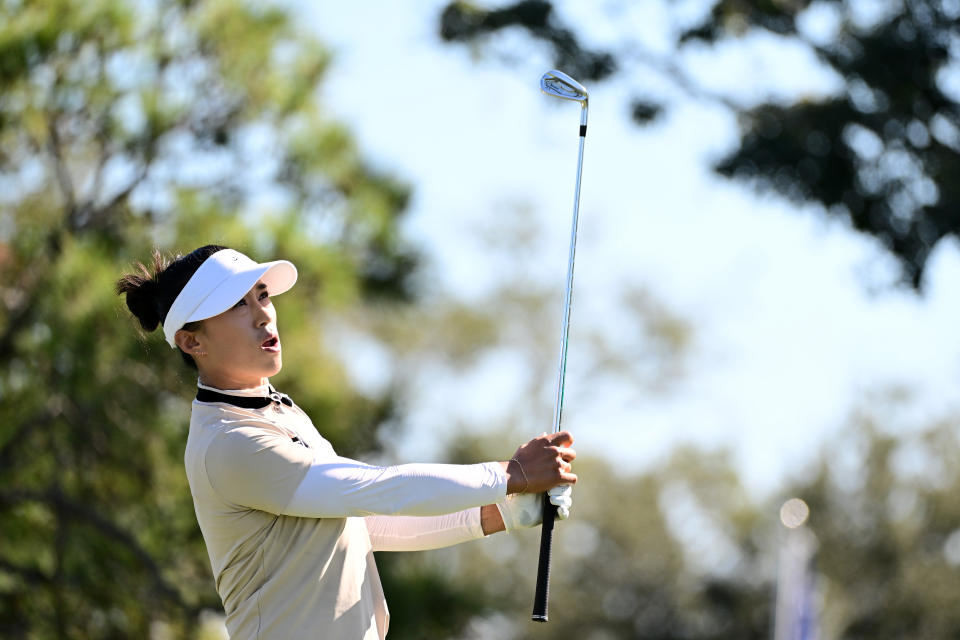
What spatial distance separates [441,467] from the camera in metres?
2.91

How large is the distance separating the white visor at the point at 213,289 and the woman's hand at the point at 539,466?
67 centimetres

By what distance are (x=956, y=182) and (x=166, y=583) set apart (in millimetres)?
5713

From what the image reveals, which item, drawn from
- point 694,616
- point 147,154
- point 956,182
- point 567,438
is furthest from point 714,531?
point 567,438

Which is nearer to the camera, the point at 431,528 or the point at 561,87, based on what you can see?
the point at 431,528

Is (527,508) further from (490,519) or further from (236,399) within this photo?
(236,399)

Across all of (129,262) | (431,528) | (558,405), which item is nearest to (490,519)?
(431,528)

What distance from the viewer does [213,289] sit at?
3.04 m

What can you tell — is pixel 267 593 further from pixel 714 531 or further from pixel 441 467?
pixel 714 531

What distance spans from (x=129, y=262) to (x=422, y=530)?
19.3 ft

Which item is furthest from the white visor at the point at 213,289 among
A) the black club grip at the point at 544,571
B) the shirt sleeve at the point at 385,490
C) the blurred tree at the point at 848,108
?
the blurred tree at the point at 848,108

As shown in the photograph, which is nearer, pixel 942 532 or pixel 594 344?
pixel 942 532

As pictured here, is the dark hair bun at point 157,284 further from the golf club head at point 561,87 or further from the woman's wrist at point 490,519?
the golf club head at point 561,87

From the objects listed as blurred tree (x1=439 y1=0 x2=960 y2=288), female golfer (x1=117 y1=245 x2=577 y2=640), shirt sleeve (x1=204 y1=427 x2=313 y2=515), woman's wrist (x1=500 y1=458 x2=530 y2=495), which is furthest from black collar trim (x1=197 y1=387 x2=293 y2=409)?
blurred tree (x1=439 y1=0 x2=960 y2=288)

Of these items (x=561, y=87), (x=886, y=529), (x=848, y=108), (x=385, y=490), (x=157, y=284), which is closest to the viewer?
(x=385, y=490)
